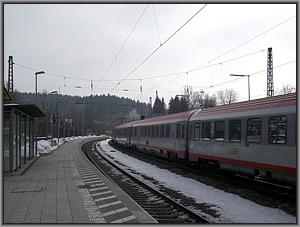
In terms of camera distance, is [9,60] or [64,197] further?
[9,60]

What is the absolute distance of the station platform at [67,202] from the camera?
29.8 ft

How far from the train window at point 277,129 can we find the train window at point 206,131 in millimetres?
5432

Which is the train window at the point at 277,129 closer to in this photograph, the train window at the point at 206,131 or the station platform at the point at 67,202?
the station platform at the point at 67,202

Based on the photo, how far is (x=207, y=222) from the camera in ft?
30.4

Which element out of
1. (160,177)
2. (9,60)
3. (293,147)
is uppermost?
(9,60)

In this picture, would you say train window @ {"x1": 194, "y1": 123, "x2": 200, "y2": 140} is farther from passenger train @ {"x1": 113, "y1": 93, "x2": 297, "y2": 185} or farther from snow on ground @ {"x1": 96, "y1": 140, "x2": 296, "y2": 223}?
snow on ground @ {"x1": 96, "y1": 140, "x2": 296, "y2": 223}

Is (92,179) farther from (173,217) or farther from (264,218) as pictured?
(264,218)

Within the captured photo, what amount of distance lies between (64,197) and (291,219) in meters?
5.52

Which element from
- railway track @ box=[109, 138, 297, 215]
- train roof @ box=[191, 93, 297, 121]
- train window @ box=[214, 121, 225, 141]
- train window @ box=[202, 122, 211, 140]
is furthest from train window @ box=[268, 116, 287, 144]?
train window @ box=[202, 122, 211, 140]

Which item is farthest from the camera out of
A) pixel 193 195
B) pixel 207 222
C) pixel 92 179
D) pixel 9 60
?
pixel 9 60

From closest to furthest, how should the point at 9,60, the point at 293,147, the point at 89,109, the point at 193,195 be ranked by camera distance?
1. the point at 293,147
2. the point at 193,195
3. the point at 9,60
4. the point at 89,109

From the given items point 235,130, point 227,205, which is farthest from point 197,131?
point 227,205

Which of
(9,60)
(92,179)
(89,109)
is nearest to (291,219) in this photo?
(92,179)

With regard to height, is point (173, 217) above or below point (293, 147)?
below
